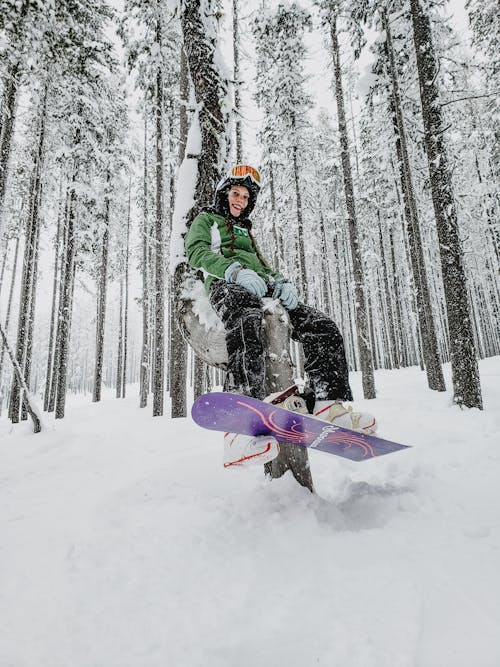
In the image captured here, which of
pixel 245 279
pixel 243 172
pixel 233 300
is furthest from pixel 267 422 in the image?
pixel 243 172

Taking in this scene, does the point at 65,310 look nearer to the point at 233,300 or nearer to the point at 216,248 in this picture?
→ the point at 216,248

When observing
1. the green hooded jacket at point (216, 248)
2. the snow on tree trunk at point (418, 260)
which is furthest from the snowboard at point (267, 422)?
the snow on tree trunk at point (418, 260)

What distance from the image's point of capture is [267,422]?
7.30 ft

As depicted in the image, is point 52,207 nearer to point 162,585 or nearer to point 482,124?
point 162,585

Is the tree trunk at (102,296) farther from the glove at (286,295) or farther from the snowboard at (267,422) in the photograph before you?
the snowboard at (267,422)

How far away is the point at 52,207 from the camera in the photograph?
577 inches

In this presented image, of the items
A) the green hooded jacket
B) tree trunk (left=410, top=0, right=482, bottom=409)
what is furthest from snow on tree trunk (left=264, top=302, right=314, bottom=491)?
tree trunk (left=410, top=0, right=482, bottom=409)

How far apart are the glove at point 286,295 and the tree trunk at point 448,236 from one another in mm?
5050

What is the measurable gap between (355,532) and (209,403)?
1.29 metres

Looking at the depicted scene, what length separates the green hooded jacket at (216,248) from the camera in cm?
282

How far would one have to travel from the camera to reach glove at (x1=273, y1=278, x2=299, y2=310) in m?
2.95

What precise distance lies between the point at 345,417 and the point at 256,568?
1152 millimetres

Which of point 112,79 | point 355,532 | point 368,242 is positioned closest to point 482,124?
point 368,242

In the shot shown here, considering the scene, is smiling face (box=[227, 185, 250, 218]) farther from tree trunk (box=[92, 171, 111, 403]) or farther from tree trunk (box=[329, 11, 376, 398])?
tree trunk (box=[92, 171, 111, 403])
